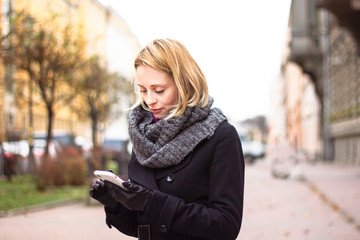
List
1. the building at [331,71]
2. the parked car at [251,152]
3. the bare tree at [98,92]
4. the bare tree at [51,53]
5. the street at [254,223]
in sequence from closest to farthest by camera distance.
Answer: the street at [254,223]
the bare tree at [51,53]
the building at [331,71]
the bare tree at [98,92]
the parked car at [251,152]

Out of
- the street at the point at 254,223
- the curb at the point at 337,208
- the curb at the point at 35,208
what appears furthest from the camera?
the curb at the point at 35,208

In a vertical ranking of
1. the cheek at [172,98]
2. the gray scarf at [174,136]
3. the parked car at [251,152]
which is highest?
the cheek at [172,98]

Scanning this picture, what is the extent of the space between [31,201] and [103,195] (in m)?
10.6

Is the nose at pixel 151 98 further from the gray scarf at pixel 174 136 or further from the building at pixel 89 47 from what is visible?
the building at pixel 89 47

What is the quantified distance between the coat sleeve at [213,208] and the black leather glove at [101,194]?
19 centimetres

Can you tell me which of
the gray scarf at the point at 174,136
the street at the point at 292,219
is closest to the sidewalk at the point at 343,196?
the street at the point at 292,219

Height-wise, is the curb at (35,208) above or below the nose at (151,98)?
below

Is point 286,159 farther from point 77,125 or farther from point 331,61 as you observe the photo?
point 77,125

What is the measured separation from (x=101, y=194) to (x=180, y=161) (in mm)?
318

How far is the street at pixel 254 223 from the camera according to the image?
7.71 m

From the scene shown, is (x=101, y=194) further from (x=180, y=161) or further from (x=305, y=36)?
(x=305, y=36)

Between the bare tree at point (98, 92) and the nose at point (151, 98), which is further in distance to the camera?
the bare tree at point (98, 92)

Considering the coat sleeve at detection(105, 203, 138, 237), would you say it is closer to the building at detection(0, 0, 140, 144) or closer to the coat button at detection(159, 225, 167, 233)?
the coat button at detection(159, 225, 167, 233)

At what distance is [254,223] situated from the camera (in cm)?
899
